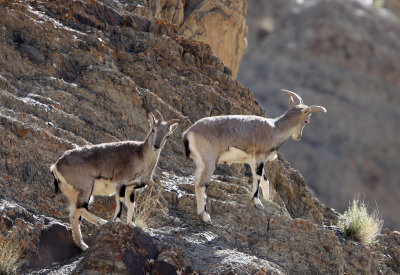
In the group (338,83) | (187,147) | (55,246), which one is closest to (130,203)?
(55,246)

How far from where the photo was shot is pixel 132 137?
1575cm

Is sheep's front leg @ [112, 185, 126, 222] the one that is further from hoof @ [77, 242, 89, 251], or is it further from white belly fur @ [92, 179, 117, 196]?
hoof @ [77, 242, 89, 251]

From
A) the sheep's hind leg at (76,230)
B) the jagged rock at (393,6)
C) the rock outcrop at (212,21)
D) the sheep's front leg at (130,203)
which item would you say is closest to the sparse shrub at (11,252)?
the sheep's hind leg at (76,230)

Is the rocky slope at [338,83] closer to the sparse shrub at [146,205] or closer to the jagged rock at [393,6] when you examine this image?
the jagged rock at [393,6]

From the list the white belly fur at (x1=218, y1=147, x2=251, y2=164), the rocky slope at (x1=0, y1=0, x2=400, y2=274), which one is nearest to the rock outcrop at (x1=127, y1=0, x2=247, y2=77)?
the rocky slope at (x1=0, y1=0, x2=400, y2=274)

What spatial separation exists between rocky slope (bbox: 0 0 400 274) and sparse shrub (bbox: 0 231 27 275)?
0.07 metres

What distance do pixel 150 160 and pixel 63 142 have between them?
6.15 feet

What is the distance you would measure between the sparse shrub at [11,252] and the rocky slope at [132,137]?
67 mm

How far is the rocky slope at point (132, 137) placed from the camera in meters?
11.3

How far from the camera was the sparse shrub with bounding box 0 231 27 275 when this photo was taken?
1068cm

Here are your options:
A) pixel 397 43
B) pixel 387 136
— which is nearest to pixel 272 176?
pixel 387 136

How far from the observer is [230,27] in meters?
21.8

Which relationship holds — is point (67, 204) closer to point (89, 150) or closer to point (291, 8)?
point (89, 150)

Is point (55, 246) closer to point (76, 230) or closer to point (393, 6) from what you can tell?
point (76, 230)
